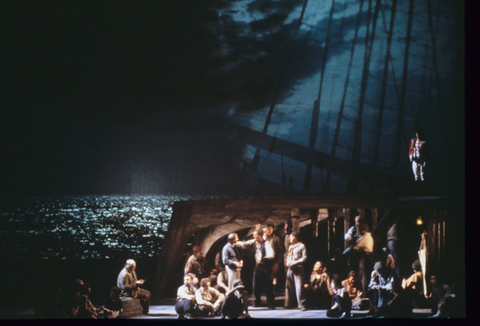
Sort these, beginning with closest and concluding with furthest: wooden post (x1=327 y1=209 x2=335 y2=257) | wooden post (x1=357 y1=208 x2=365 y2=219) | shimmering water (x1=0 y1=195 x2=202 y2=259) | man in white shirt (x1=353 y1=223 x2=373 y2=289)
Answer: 1. man in white shirt (x1=353 y1=223 x2=373 y2=289)
2. wooden post (x1=327 y1=209 x2=335 y2=257)
3. wooden post (x1=357 y1=208 x2=365 y2=219)
4. shimmering water (x1=0 y1=195 x2=202 y2=259)

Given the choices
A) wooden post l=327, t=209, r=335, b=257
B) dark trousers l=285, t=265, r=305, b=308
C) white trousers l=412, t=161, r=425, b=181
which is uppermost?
white trousers l=412, t=161, r=425, b=181

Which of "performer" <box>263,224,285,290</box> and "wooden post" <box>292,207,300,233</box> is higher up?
"wooden post" <box>292,207,300,233</box>

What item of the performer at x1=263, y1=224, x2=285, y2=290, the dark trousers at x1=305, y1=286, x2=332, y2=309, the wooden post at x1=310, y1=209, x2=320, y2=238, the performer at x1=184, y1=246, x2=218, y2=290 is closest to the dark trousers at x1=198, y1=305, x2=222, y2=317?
the performer at x1=184, y1=246, x2=218, y2=290

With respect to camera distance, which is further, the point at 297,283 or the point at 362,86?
the point at 362,86

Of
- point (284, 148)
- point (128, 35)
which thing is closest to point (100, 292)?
point (284, 148)

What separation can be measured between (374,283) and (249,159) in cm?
301

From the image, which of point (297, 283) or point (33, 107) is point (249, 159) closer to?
point (297, 283)

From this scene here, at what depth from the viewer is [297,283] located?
7.56 meters

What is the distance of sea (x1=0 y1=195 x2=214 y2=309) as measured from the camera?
789cm

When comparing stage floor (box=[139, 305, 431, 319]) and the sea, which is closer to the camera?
stage floor (box=[139, 305, 431, 319])

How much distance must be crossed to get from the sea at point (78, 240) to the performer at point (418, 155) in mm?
4093

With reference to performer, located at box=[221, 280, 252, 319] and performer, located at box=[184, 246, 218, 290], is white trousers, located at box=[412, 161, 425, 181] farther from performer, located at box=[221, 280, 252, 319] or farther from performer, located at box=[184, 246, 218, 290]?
performer, located at box=[184, 246, 218, 290]

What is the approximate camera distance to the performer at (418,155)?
825 cm

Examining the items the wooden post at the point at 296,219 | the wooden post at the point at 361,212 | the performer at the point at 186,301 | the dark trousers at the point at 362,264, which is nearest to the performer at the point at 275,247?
the wooden post at the point at 296,219
